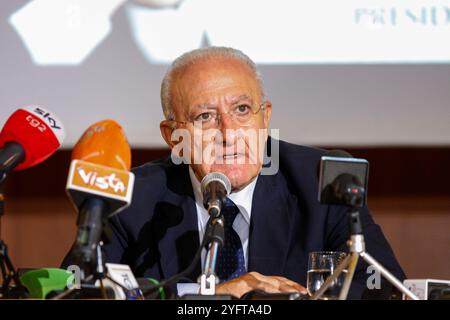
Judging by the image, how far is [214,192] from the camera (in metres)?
1.80

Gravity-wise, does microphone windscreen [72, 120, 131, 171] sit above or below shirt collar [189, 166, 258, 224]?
above

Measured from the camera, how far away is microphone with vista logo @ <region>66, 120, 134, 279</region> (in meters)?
1.44

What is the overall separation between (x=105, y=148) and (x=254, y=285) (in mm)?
638

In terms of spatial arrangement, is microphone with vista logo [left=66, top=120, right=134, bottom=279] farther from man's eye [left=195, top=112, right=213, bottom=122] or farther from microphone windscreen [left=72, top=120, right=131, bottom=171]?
man's eye [left=195, top=112, right=213, bottom=122]

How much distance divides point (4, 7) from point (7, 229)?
1.32 m

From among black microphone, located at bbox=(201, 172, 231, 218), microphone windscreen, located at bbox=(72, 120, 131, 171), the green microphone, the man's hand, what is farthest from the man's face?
microphone windscreen, located at bbox=(72, 120, 131, 171)

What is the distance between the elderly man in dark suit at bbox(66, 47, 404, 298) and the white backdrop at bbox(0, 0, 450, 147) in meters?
0.92

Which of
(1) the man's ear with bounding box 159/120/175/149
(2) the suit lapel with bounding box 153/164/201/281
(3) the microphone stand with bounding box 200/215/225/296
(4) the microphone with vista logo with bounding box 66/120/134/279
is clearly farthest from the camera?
(1) the man's ear with bounding box 159/120/175/149

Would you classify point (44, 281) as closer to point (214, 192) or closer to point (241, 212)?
point (214, 192)
